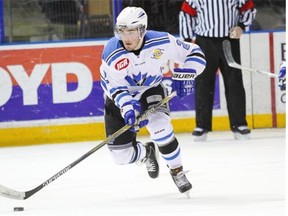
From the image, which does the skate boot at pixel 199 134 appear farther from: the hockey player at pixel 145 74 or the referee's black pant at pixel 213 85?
the hockey player at pixel 145 74

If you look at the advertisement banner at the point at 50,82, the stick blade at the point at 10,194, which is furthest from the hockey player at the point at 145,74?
the advertisement banner at the point at 50,82

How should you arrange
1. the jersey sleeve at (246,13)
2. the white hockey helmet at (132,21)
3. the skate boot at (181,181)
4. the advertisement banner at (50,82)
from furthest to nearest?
1. the advertisement banner at (50,82)
2. the jersey sleeve at (246,13)
3. the skate boot at (181,181)
4. the white hockey helmet at (132,21)

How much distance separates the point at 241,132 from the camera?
7.23 metres

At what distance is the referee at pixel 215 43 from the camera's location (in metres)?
7.20

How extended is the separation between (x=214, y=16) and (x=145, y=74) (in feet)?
7.80

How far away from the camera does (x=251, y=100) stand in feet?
25.5

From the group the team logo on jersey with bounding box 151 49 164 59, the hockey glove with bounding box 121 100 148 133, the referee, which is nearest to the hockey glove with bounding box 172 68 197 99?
the team logo on jersey with bounding box 151 49 164 59

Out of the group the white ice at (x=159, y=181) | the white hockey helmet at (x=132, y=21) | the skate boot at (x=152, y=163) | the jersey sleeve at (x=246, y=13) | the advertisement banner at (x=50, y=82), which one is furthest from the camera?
the advertisement banner at (x=50, y=82)

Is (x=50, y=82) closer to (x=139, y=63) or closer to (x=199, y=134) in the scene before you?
(x=199, y=134)

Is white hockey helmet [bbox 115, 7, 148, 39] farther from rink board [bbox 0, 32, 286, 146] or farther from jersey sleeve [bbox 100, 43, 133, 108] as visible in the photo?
rink board [bbox 0, 32, 286, 146]

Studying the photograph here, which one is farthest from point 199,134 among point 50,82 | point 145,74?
point 145,74

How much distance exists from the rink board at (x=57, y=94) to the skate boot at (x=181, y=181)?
9.02 ft

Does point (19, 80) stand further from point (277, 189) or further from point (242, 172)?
point (277, 189)

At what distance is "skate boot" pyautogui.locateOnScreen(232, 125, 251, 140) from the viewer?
23.7 feet
